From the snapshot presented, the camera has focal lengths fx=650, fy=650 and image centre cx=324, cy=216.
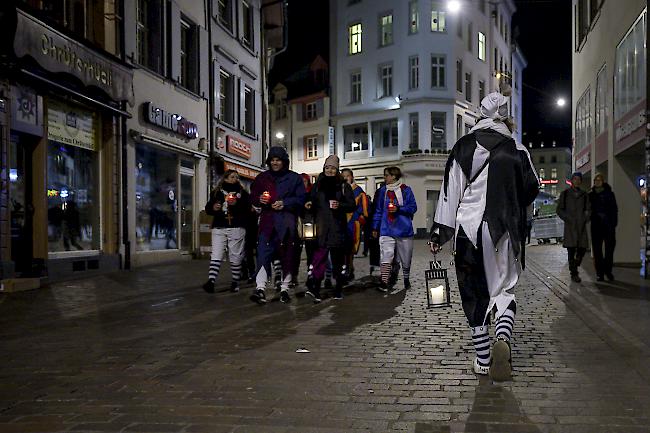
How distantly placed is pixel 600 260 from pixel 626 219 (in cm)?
433

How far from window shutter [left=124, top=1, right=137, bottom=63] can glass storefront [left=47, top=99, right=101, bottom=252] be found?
78.9 inches

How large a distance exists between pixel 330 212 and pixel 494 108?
3948mm

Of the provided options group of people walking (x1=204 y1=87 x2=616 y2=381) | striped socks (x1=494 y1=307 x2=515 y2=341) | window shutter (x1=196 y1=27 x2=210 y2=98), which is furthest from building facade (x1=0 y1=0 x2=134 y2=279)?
striped socks (x1=494 y1=307 x2=515 y2=341)

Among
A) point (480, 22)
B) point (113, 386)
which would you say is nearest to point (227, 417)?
point (113, 386)

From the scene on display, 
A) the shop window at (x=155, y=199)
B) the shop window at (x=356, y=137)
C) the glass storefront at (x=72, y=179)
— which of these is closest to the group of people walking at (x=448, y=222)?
the glass storefront at (x=72, y=179)

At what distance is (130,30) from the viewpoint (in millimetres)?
14867

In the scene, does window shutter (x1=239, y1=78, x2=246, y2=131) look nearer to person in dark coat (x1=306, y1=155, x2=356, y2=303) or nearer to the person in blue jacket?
the person in blue jacket

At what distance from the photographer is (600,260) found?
10.7m

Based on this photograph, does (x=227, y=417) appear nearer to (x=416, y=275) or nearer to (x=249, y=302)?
(x=249, y=302)

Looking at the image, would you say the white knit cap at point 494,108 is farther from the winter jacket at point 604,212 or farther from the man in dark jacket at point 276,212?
the winter jacket at point 604,212

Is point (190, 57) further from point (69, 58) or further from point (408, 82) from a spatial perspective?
point (408, 82)

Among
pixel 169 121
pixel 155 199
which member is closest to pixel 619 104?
pixel 169 121

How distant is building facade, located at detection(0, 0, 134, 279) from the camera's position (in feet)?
33.7

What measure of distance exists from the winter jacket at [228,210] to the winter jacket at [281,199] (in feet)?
3.67
